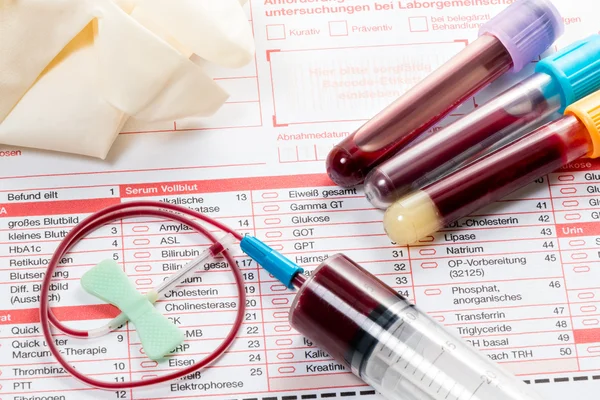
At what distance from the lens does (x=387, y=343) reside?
623 mm

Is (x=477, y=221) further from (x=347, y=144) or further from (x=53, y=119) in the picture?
(x=53, y=119)

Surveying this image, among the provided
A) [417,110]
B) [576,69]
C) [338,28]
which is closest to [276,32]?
[338,28]

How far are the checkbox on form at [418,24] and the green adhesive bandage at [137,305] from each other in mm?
395

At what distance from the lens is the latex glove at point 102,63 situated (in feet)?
2.23

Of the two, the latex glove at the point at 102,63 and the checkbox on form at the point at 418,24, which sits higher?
the checkbox on form at the point at 418,24

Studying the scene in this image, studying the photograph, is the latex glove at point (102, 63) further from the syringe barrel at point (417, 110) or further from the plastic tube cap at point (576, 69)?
the plastic tube cap at point (576, 69)

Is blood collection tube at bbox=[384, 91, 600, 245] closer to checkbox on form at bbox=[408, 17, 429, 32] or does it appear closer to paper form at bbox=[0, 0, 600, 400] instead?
paper form at bbox=[0, 0, 600, 400]

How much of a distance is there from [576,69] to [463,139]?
0.13 meters

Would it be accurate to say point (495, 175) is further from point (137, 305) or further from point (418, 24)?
point (137, 305)

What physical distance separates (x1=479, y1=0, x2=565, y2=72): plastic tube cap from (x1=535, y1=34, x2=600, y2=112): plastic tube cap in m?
0.02

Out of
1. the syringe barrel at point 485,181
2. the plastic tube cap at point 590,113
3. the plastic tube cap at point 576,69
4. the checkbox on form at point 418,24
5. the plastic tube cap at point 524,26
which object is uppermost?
the checkbox on form at point 418,24

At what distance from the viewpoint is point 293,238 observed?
28.0 inches

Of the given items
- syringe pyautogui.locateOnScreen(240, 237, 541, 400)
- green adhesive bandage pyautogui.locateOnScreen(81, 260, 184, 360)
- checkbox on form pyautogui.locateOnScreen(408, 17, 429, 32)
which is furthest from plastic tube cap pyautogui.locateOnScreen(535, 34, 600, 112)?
green adhesive bandage pyautogui.locateOnScreen(81, 260, 184, 360)

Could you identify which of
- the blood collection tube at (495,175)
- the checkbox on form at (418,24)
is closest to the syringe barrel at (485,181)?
the blood collection tube at (495,175)
